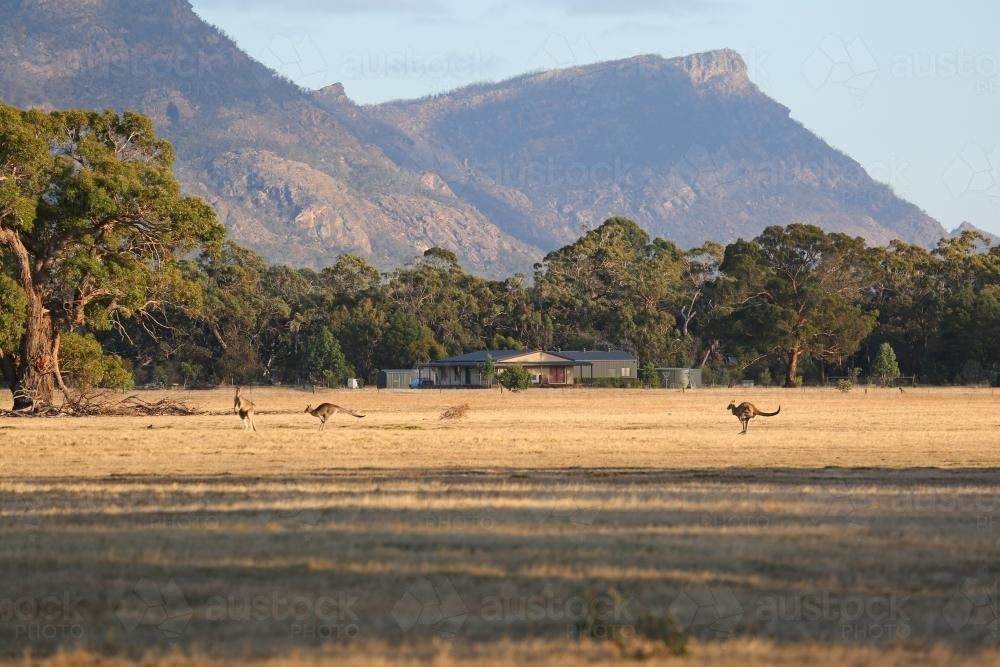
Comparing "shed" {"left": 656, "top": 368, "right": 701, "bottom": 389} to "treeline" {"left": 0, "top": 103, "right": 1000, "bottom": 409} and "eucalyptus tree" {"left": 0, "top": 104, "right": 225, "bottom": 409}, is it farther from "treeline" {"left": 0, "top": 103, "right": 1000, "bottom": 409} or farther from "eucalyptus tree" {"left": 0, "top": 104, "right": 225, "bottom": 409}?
"eucalyptus tree" {"left": 0, "top": 104, "right": 225, "bottom": 409}

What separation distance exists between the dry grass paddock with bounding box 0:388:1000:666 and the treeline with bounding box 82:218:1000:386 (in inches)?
3250

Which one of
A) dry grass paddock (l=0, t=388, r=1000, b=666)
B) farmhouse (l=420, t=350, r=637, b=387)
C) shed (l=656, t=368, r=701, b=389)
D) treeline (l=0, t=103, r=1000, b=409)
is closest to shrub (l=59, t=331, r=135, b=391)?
dry grass paddock (l=0, t=388, r=1000, b=666)

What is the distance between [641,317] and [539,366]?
1726cm

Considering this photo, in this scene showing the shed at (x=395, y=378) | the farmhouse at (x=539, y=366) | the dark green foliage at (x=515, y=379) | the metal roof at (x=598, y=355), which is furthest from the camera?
the metal roof at (x=598, y=355)

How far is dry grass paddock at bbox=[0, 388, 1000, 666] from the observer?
32.1 feet

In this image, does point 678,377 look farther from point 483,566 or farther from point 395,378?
point 483,566

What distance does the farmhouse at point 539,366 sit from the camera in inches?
4400

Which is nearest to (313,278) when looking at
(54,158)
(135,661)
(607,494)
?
(54,158)

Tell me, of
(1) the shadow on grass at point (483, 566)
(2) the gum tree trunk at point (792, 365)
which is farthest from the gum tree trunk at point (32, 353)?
(2) the gum tree trunk at point (792, 365)

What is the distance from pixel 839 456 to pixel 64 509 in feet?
61.3

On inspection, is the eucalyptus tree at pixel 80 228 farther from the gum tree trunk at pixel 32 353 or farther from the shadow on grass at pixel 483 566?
the shadow on grass at pixel 483 566

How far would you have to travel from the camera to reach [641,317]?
4995 inches

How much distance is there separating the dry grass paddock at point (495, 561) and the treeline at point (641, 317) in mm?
82546

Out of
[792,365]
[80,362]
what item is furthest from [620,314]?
[80,362]
